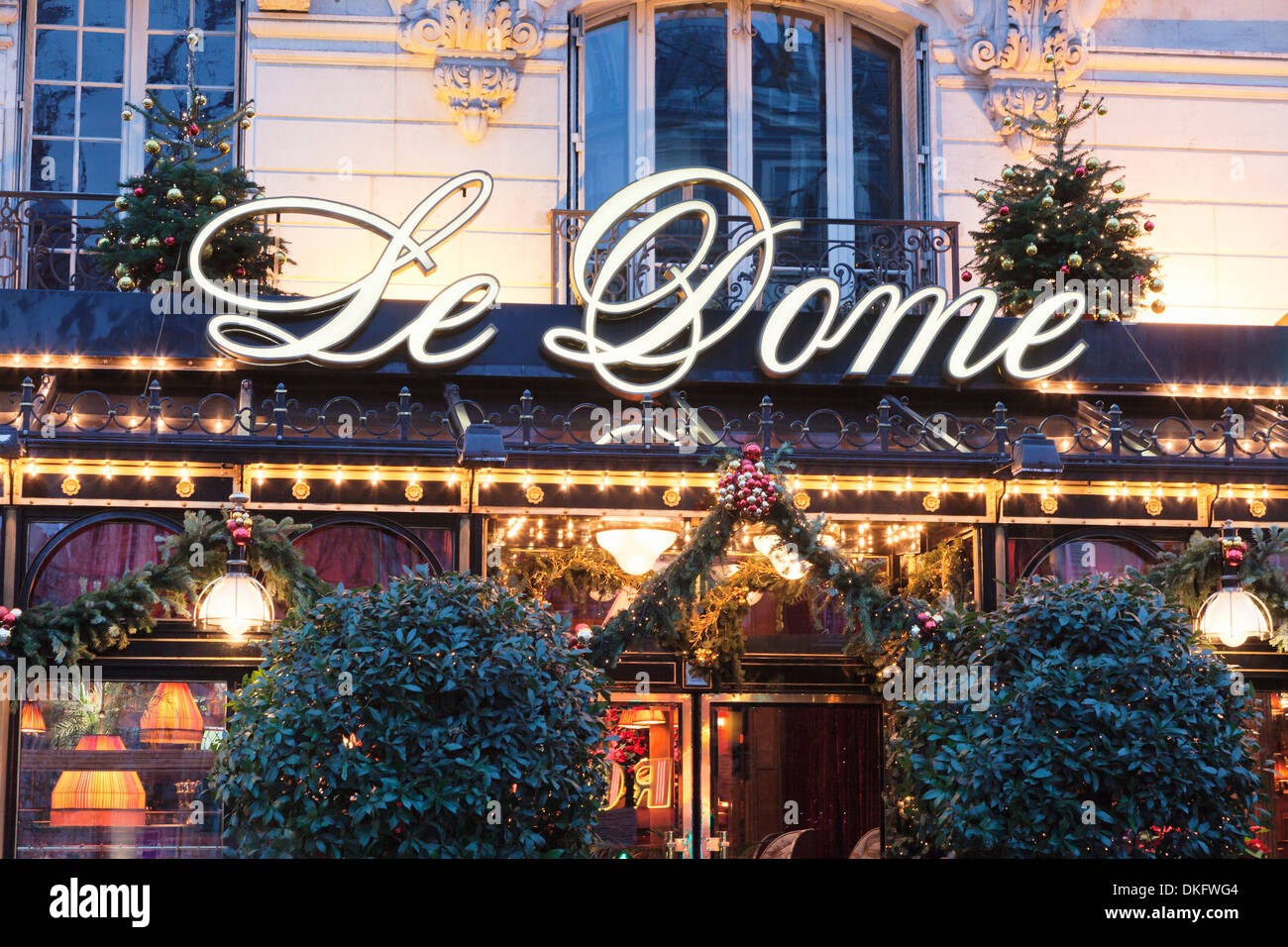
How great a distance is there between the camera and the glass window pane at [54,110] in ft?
43.4

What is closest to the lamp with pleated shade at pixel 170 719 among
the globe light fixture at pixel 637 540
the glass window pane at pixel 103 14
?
the globe light fixture at pixel 637 540

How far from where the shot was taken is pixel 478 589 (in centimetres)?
910

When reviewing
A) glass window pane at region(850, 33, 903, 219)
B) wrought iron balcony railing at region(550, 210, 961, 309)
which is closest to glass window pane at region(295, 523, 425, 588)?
wrought iron balcony railing at region(550, 210, 961, 309)

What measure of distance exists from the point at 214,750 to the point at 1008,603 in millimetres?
5714

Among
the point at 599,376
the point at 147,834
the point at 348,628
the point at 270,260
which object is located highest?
the point at 270,260

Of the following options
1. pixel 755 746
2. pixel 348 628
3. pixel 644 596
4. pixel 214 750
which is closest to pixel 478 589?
pixel 348 628

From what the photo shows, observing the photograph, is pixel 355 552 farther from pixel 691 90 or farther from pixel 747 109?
pixel 747 109

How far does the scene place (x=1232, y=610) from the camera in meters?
10.0

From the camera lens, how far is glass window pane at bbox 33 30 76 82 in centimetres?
1335

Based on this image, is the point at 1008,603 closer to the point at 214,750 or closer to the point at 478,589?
the point at 478,589

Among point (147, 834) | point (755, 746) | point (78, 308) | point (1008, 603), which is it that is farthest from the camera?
point (755, 746)

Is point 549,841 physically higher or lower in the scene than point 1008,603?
lower

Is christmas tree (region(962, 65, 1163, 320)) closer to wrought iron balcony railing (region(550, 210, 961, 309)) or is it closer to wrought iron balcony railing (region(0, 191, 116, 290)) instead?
→ wrought iron balcony railing (region(550, 210, 961, 309))

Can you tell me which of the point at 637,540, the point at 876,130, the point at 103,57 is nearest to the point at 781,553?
the point at 637,540
